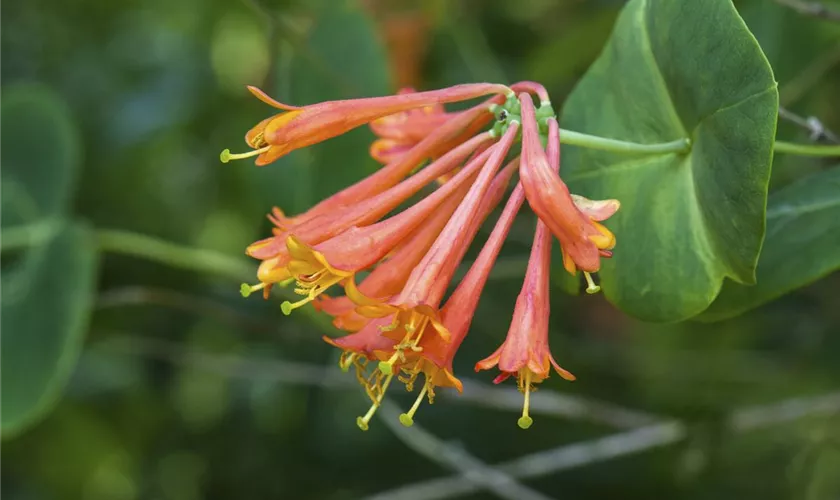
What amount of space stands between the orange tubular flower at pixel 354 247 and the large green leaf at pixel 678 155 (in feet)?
0.40

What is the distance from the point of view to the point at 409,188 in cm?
62

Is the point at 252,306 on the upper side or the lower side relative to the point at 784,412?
lower

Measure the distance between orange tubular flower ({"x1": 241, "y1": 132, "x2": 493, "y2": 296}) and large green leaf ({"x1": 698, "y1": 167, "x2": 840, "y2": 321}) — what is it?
22 cm

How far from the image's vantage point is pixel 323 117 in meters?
0.59

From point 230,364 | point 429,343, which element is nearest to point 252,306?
point 230,364

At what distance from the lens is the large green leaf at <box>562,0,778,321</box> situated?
1.70 ft

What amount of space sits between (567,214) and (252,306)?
107cm

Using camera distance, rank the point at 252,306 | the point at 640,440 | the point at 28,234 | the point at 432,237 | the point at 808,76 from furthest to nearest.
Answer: the point at 252,306 → the point at 28,234 → the point at 640,440 → the point at 808,76 → the point at 432,237

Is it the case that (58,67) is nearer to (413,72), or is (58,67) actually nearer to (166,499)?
(413,72)

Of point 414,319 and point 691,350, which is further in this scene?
point 691,350

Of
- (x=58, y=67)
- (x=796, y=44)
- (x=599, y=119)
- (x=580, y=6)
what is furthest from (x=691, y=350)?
(x=58, y=67)

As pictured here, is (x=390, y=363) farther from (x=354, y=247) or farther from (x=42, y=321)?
(x=42, y=321)

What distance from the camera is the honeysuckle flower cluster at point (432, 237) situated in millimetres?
539

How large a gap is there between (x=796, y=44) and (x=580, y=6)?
0.52m
